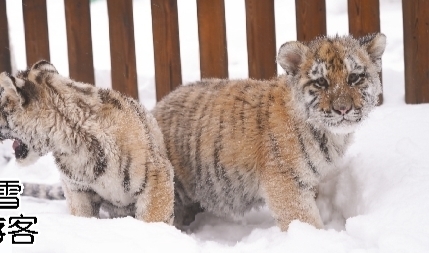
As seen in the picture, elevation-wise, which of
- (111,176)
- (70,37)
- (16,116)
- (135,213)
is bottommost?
(135,213)

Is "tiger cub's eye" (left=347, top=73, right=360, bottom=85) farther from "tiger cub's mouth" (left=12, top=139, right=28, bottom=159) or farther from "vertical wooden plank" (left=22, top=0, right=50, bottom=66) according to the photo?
"vertical wooden plank" (left=22, top=0, right=50, bottom=66)

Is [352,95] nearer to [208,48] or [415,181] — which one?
[415,181]

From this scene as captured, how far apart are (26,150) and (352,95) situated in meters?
1.82

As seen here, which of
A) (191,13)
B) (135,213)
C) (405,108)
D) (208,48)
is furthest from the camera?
(191,13)

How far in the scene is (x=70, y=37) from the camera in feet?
19.2

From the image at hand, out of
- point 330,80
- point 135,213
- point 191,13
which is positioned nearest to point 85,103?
point 135,213

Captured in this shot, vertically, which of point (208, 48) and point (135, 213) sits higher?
point (208, 48)

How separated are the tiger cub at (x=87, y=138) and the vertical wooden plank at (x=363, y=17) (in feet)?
7.46

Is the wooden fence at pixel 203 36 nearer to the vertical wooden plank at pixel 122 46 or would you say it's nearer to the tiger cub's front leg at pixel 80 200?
the vertical wooden plank at pixel 122 46

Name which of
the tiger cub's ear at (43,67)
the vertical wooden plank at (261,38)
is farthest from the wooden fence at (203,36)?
the tiger cub's ear at (43,67)

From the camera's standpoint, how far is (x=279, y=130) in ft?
13.4

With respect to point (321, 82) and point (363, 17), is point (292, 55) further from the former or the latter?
point (363, 17)

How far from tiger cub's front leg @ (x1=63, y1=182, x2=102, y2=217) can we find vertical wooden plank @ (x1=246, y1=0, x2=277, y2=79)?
2032 millimetres

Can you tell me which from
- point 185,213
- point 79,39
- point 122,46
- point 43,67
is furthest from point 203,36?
point 43,67
